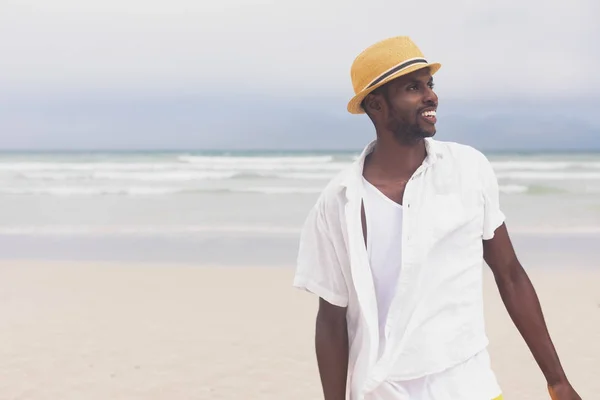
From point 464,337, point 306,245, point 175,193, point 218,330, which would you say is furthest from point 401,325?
point 175,193

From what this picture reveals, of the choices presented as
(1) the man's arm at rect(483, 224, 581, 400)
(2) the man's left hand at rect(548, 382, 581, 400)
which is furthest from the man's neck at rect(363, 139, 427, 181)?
(2) the man's left hand at rect(548, 382, 581, 400)

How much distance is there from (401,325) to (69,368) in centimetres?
441

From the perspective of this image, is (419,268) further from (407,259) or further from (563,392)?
(563,392)

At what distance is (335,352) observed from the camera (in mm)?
2260

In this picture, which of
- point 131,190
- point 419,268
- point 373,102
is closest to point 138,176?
point 131,190

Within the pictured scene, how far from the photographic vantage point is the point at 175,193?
20672 millimetres

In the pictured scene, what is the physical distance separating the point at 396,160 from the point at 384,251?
300mm

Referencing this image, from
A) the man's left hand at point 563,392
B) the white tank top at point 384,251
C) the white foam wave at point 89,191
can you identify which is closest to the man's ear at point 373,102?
the white tank top at point 384,251

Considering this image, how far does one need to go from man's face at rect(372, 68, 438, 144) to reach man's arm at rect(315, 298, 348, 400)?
0.58 m

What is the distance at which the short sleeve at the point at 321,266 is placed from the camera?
2238 millimetres

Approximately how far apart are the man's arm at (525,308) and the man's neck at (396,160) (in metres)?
0.33

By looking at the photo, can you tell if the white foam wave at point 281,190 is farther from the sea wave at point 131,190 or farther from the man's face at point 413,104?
the man's face at point 413,104

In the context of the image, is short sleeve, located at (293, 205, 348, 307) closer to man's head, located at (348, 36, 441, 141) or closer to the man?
the man

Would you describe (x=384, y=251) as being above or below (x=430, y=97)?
below
